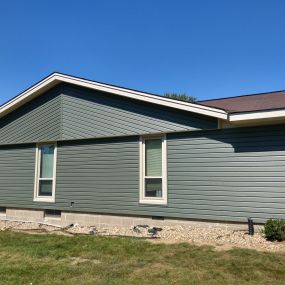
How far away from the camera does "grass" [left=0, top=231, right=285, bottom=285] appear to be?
17.7 feet

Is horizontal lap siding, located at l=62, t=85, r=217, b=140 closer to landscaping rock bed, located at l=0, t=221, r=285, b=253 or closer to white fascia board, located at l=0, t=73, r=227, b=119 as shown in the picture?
white fascia board, located at l=0, t=73, r=227, b=119

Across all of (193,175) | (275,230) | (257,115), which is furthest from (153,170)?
(275,230)

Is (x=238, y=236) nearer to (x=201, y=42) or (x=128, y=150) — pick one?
(x=128, y=150)

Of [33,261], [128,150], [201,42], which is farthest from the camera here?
[201,42]

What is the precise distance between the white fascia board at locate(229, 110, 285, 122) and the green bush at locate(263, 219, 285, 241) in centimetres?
240

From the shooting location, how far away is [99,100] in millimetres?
11500

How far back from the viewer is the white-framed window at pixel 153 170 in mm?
9992

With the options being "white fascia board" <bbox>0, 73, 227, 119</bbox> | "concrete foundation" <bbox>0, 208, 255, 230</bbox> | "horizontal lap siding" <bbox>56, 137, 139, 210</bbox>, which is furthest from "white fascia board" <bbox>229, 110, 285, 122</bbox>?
"horizontal lap siding" <bbox>56, 137, 139, 210</bbox>

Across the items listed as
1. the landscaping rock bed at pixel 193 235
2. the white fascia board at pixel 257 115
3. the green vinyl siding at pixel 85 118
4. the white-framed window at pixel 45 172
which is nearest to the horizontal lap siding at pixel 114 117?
the green vinyl siding at pixel 85 118

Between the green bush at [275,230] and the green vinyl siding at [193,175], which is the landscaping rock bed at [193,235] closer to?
the green bush at [275,230]

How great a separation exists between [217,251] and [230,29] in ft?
26.8

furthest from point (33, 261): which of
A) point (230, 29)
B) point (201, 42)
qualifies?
point (201, 42)

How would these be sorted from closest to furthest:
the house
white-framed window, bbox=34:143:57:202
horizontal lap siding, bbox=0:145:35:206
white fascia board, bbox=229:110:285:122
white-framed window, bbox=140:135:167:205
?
white fascia board, bbox=229:110:285:122, the house, white-framed window, bbox=140:135:167:205, white-framed window, bbox=34:143:57:202, horizontal lap siding, bbox=0:145:35:206

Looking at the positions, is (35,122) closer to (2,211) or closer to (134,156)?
(2,211)
